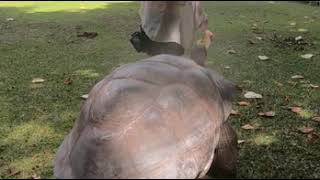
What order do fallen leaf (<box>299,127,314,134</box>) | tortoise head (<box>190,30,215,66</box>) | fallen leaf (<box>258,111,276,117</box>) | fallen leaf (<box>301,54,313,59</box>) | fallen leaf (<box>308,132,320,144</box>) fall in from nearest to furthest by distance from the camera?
tortoise head (<box>190,30,215,66</box>)
fallen leaf (<box>308,132,320,144</box>)
fallen leaf (<box>299,127,314,134</box>)
fallen leaf (<box>258,111,276,117</box>)
fallen leaf (<box>301,54,313,59</box>)

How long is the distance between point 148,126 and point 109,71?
7.95 feet

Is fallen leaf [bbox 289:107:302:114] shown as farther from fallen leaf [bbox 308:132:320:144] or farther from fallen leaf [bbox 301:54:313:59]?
fallen leaf [bbox 301:54:313:59]

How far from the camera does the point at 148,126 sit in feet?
7.30

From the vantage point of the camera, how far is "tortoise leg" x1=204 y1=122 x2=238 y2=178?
2.68 m

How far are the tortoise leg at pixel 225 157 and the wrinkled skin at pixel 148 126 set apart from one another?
0.48 ft

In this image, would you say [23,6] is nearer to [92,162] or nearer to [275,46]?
[275,46]

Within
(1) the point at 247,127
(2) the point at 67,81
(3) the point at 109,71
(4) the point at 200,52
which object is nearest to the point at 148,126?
(4) the point at 200,52

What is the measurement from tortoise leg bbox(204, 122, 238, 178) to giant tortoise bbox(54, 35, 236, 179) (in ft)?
0.38

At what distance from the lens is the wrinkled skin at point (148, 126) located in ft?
7.14

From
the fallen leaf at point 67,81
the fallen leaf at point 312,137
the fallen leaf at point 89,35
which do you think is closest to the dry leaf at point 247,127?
the fallen leaf at point 312,137

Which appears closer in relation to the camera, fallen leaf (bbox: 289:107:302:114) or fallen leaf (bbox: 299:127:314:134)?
fallen leaf (bbox: 299:127:314:134)

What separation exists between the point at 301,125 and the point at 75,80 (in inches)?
72.5

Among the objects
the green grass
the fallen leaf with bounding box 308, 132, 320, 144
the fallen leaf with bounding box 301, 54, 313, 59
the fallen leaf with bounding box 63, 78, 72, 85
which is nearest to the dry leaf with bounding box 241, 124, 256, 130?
the green grass

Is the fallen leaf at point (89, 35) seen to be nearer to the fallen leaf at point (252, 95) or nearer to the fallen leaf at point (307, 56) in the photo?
the fallen leaf at point (307, 56)
